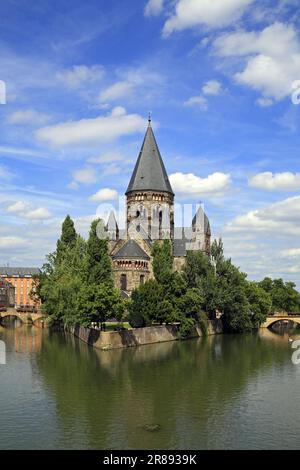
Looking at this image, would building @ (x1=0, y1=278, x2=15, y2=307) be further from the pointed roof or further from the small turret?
the pointed roof

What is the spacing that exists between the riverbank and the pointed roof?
29.2 metres

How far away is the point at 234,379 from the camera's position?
40125 mm

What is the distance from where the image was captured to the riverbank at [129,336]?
5403cm

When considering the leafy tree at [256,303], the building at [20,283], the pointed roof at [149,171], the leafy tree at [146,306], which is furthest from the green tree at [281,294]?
the building at [20,283]

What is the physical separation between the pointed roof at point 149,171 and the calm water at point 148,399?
39.4 m

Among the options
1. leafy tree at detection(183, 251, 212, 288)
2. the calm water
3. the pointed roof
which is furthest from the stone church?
the calm water

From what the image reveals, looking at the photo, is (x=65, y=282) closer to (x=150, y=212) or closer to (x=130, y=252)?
(x=130, y=252)

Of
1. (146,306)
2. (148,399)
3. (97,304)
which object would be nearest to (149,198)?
(146,306)

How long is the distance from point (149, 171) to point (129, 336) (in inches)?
1575

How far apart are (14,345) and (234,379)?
31.4m

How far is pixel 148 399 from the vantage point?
32781 mm

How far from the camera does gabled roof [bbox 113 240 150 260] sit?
8019 cm
